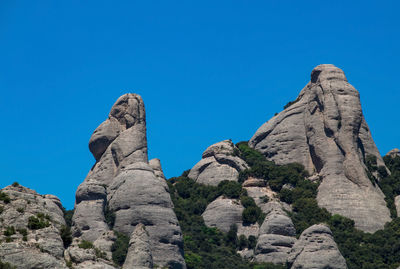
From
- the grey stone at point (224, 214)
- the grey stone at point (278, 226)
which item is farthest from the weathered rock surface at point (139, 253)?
the grey stone at point (224, 214)

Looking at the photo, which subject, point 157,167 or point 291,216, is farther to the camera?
point 157,167

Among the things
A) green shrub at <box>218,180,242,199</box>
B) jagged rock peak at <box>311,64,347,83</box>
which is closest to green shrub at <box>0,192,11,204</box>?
green shrub at <box>218,180,242,199</box>

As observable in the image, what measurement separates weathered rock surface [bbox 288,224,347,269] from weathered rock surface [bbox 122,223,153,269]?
15559 mm

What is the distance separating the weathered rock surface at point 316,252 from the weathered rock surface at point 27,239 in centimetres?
4349

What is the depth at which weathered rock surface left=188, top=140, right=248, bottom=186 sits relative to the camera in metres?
113

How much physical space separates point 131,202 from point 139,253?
54.8 feet

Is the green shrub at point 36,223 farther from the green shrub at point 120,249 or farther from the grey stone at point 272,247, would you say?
the grey stone at point 272,247

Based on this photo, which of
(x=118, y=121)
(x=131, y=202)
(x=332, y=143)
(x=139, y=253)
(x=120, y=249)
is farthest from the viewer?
(x=332, y=143)

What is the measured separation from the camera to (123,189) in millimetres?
89125

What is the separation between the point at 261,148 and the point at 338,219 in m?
26.6

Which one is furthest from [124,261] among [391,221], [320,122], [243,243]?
[320,122]

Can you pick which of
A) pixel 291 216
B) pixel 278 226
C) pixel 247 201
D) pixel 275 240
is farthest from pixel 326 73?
pixel 275 240

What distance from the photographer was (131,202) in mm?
86438

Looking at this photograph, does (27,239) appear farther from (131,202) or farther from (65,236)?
(131,202)
